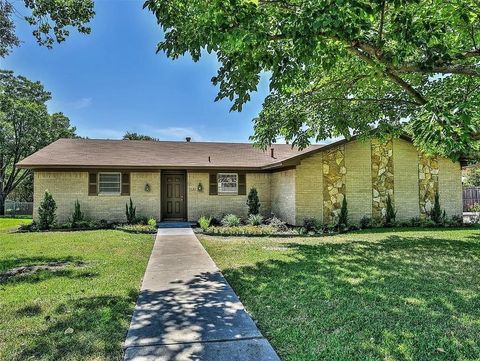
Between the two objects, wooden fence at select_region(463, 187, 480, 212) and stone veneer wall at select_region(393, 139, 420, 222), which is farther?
wooden fence at select_region(463, 187, 480, 212)

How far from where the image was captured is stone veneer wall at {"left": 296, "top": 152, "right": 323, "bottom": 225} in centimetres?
1406

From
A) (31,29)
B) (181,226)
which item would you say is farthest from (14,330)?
(181,226)

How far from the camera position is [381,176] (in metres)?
15.0

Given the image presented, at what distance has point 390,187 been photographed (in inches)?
594

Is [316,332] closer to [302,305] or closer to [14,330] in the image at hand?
[302,305]

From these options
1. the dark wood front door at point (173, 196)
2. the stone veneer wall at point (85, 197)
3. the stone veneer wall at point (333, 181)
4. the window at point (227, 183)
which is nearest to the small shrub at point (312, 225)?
the stone veneer wall at point (333, 181)

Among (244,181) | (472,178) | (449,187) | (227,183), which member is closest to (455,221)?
(449,187)

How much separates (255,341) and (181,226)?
11179 mm

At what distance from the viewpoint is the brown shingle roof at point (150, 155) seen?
49.6 feet

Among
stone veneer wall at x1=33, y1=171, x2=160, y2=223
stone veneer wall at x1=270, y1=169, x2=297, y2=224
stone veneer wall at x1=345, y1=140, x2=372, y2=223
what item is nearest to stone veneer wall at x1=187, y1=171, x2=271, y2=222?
stone veneer wall at x1=270, y1=169, x2=297, y2=224

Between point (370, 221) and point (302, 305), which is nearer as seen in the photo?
point (302, 305)

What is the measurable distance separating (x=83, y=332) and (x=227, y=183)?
13136 mm

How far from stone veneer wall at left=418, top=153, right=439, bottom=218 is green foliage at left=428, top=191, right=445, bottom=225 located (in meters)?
0.13

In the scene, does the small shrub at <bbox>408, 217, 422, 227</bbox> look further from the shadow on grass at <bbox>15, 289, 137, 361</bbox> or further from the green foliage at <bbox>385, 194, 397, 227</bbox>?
the shadow on grass at <bbox>15, 289, 137, 361</bbox>
